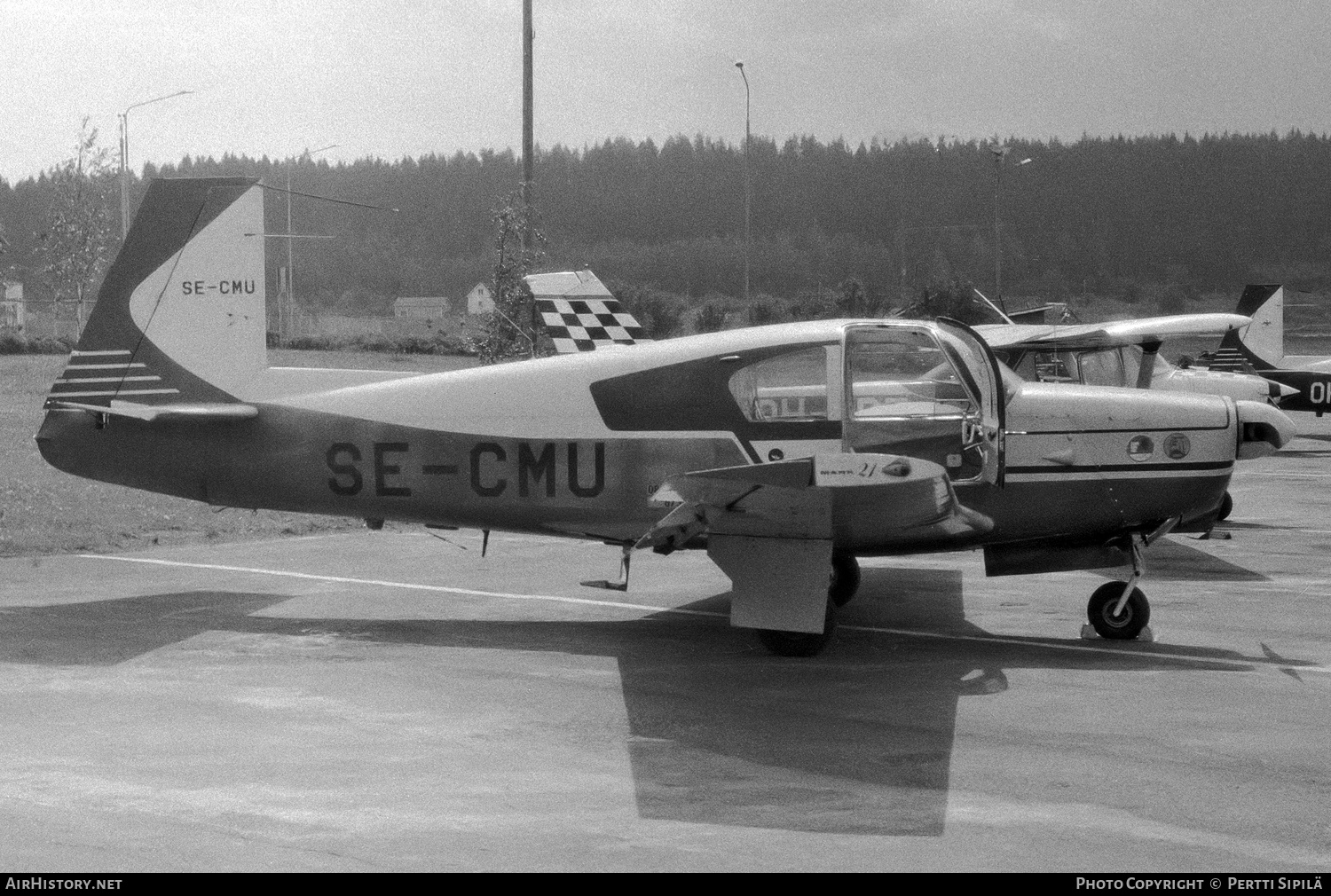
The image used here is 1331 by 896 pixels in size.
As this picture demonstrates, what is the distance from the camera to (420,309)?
329 feet

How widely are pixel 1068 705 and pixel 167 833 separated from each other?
460cm

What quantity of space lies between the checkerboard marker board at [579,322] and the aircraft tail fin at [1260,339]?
1406 cm

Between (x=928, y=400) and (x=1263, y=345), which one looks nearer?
(x=928, y=400)

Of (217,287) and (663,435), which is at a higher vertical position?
(217,287)

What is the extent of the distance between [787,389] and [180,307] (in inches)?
182

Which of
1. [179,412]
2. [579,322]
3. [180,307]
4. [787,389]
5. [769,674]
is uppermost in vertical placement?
[180,307]

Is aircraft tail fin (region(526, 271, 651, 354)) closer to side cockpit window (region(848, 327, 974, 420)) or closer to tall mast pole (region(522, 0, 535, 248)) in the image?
tall mast pole (region(522, 0, 535, 248))

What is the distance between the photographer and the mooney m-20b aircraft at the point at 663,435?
28.6 ft

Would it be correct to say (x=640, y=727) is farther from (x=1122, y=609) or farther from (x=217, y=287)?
(x=217, y=287)

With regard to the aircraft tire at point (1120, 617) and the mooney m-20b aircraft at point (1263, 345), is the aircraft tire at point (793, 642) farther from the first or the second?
the mooney m-20b aircraft at point (1263, 345)

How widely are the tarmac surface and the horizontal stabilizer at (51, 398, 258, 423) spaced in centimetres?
143

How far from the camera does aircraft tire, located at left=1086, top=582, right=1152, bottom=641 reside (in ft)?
30.1

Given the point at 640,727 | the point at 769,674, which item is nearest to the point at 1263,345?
the point at 769,674

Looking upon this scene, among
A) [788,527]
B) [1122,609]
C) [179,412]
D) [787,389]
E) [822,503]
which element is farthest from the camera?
[179,412]
